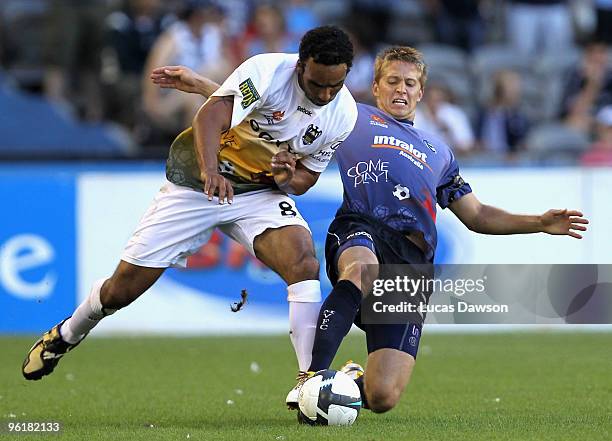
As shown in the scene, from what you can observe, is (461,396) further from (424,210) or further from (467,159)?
(467,159)

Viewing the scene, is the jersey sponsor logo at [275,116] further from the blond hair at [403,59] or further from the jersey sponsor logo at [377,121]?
the blond hair at [403,59]

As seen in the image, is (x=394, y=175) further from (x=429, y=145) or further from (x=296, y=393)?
(x=296, y=393)

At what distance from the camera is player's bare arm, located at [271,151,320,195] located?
7.32 m

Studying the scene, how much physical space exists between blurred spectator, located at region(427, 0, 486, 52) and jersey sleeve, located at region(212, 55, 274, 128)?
37.6 feet

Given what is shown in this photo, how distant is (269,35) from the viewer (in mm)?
15531

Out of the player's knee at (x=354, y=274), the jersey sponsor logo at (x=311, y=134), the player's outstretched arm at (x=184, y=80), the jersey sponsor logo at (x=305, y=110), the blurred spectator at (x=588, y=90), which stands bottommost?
the player's knee at (x=354, y=274)

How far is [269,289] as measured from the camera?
44.9ft

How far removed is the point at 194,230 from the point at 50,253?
232 inches

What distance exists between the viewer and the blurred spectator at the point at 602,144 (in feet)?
46.8

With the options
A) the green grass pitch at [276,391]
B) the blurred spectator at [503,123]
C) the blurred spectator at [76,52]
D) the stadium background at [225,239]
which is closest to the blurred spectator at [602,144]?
the stadium background at [225,239]

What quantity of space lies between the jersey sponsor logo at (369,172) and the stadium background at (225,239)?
1451 millimetres

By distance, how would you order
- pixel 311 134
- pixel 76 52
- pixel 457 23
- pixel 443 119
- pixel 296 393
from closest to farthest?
pixel 296 393 < pixel 311 134 < pixel 443 119 < pixel 76 52 < pixel 457 23

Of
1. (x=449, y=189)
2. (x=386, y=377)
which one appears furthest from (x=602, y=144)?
(x=386, y=377)

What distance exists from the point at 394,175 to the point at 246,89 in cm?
110
